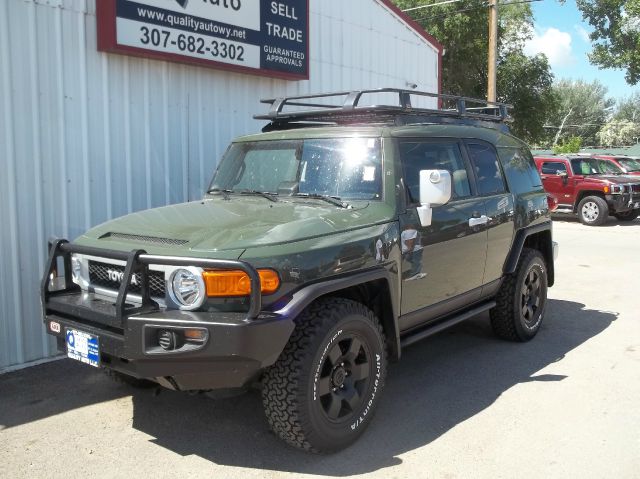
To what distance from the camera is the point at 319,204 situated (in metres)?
4.18

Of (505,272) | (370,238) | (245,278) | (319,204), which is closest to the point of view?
(245,278)

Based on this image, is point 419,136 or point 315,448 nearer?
point 315,448

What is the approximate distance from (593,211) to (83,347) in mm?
15361

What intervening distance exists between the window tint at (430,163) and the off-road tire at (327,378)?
3.44ft

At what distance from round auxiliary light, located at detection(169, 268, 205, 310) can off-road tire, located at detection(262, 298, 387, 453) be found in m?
0.57

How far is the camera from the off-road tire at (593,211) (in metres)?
16.1

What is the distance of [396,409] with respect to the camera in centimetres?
Answer: 436

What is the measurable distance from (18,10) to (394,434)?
4.48 metres

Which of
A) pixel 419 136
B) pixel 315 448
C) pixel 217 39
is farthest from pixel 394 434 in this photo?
pixel 217 39

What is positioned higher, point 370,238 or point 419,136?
point 419,136

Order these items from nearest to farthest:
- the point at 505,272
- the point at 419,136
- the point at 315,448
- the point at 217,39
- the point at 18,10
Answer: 1. the point at 315,448
2. the point at 419,136
3. the point at 18,10
4. the point at 505,272
5. the point at 217,39

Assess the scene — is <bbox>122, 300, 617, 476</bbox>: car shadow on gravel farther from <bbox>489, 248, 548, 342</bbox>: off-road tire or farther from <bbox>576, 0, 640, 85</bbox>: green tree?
<bbox>576, 0, 640, 85</bbox>: green tree

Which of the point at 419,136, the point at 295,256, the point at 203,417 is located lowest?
the point at 203,417

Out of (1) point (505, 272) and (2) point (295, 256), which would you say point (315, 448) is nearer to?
(2) point (295, 256)
